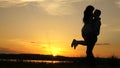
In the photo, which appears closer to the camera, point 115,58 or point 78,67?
point 78,67

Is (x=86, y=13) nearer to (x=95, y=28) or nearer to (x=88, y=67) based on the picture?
(x=95, y=28)

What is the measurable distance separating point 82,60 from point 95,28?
5686 mm

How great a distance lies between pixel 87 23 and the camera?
15594 mm

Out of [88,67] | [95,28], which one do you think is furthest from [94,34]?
[88,67]

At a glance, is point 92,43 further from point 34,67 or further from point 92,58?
point 34,67

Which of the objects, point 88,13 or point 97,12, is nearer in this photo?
point 97,12

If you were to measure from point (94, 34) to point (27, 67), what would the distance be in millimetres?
2978

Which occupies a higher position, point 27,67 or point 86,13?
point 86,13

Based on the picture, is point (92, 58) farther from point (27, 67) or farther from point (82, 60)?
point (82, 60)

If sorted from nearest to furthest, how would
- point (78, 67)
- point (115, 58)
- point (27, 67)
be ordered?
point (27, 67) < point (78, 67) < point (115, 58)

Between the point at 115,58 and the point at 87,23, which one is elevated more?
the point at 87,23

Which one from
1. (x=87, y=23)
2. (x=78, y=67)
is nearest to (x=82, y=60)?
(x=78, y=67)

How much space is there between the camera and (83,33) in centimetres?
1576

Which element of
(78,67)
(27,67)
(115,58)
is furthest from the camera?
(115,58)
